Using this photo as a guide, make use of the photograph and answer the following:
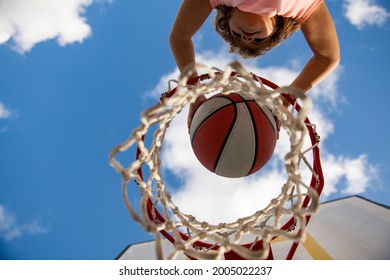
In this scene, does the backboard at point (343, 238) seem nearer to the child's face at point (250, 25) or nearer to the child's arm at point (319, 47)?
the child's arm at point (319, 47)

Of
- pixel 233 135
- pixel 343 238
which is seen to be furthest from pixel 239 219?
pixel 343 238

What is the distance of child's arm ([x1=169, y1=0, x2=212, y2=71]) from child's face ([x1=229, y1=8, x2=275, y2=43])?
7.2 inches

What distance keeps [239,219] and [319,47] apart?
99cm

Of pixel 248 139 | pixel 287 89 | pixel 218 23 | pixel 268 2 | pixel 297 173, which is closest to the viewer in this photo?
pixel 287 89

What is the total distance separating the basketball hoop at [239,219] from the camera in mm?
1016

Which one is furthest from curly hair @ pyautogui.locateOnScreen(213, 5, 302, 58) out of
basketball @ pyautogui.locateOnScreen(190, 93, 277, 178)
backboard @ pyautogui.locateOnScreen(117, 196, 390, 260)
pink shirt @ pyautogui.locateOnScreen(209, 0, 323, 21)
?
backboard @ pyautogui.locateOnScreen(117, 196, 390, 260)

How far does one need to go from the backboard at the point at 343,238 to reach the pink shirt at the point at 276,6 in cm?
114

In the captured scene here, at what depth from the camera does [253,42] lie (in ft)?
5.55

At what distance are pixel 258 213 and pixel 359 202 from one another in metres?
1.13

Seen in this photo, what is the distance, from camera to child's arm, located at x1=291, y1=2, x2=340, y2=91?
1.67 m

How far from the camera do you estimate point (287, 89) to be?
977 millimetres
